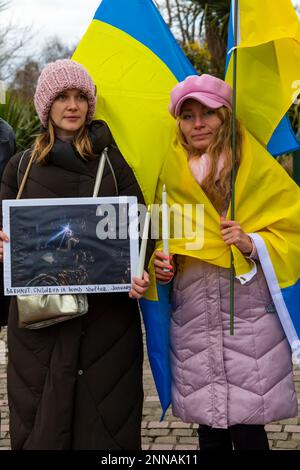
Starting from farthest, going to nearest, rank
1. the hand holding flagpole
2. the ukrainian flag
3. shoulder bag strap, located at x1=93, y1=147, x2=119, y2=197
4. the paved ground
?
the paved ground
the ukrainian flag
shoulder bag strap, located at x1=93, y1=147, x2=119, y2=197
the hand holding flagpole

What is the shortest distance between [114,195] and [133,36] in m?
1.21

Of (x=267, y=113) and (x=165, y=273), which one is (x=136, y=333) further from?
(x=267, y=113)

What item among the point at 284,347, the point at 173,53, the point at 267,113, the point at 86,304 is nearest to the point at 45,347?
the point at 86,304

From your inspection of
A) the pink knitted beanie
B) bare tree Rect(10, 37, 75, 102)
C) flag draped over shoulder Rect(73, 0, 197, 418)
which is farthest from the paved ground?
bare tree Rect(10, 37, 75, 102)

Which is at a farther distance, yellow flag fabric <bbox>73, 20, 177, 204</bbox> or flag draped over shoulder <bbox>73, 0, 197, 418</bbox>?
yellow flag fabric <bbox>73, 20, 177, 204</bbox>

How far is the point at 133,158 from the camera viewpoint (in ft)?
11.7

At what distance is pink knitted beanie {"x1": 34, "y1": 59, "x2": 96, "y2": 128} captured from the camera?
120 inches

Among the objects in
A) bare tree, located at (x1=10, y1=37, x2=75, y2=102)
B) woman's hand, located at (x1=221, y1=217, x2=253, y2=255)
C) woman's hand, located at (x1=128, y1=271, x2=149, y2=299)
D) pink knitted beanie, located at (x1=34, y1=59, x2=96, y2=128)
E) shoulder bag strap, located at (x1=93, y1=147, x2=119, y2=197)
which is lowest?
woman's hand, located at (x1=128, y1=271, x2=149, y2=299)

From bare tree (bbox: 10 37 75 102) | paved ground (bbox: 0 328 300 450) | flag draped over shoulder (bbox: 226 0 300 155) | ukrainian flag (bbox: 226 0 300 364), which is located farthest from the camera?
bare tree (bbox: 10 37 75 102)

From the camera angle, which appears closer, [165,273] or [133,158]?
[165,273]

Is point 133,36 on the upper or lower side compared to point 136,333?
upper

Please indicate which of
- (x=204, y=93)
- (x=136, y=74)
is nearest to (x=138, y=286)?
(x=204, y=93)

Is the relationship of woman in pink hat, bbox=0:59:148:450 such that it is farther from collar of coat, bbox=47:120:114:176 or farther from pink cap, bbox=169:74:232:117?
pink cap, bbox=169:74:232:117

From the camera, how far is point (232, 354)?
10.3ft
